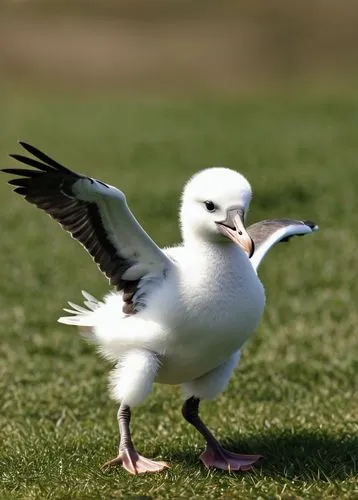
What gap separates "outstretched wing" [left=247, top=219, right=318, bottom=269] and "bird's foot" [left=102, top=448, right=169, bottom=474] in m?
1.38

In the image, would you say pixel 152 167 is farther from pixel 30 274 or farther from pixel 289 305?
pixel 289 305

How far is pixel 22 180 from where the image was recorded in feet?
17.1

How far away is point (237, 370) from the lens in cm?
826

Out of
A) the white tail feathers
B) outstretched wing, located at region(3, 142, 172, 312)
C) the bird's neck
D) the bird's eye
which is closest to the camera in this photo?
outstretched wing, located at region(3, 142, 172, 312)

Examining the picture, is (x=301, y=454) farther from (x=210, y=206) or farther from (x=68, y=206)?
(x=68, y=206)

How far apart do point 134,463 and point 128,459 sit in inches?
1.6

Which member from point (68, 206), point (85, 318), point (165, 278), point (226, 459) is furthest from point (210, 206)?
point (226, 459)

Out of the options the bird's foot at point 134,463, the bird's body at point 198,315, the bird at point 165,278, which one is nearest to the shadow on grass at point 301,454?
the bird at point 165,278

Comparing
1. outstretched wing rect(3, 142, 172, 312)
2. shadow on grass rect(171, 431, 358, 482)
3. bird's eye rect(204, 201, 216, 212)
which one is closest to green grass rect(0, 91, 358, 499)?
shadow on grass rect(171, 431, 358, 482)

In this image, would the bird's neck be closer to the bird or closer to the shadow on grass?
the bird

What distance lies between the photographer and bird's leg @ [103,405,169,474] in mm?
5375

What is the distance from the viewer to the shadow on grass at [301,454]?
539 cm

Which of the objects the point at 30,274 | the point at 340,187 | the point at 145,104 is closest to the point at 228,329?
the point at 30,274

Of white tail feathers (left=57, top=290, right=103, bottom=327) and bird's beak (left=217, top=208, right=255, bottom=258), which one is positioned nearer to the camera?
bird's beak (left=217, top=208, right=255, bottom=258)
